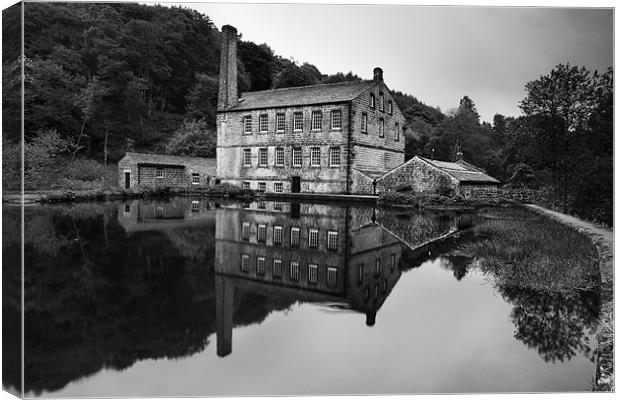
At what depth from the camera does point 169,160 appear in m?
30.7

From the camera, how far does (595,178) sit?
17.7 feet

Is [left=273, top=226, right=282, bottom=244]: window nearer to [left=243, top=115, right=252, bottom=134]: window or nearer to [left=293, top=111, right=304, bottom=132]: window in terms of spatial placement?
[left=293, top=111, right=304, bottom=132]: window

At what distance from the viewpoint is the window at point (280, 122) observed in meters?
28.2

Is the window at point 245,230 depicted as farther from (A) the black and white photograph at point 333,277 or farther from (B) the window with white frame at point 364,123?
(B) the window with white frame at point 364,123

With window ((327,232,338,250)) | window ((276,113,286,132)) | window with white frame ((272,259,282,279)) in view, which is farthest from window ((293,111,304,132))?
window with white frame ((272,259,282,279))

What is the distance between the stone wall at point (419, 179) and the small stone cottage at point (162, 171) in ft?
43.6

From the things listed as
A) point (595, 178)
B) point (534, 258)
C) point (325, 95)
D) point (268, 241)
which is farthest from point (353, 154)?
point (595, 178)

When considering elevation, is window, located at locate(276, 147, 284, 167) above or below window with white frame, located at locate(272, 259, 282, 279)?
above

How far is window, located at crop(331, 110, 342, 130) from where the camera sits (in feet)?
86.2

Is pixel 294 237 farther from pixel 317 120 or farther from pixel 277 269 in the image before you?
pixel 317 120

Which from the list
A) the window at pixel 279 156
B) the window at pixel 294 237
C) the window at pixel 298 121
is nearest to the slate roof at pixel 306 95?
the window at pixel 298 121

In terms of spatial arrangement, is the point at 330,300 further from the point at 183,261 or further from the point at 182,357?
the point at 183,261

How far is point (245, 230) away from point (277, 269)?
4.34 meters

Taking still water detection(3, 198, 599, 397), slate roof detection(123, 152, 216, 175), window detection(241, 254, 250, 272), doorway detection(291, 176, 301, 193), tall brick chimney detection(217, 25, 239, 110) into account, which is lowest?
still water detection(3, 198, 599, 397)
